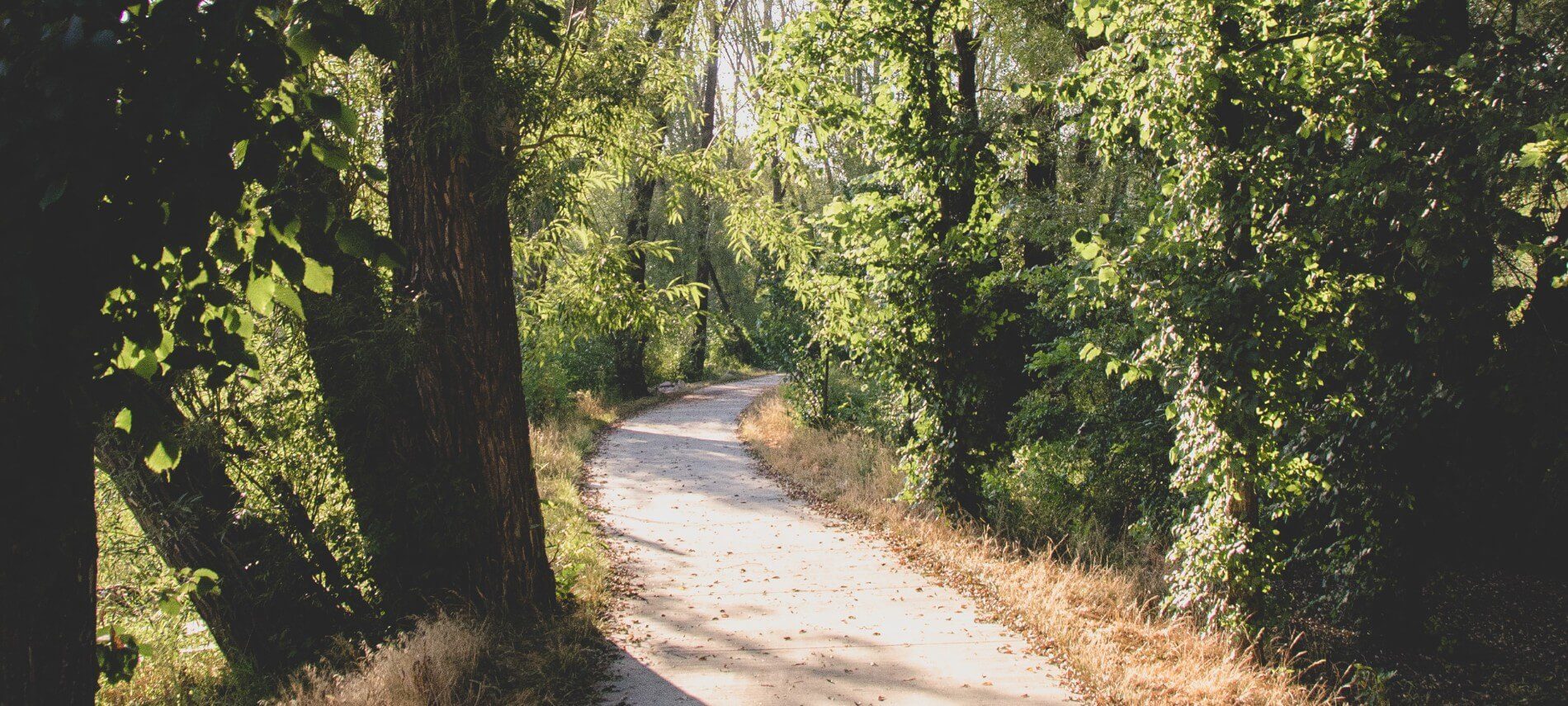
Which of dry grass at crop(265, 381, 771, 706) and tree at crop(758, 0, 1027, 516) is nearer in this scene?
dry grass at crop(265, 381, 771, 706)

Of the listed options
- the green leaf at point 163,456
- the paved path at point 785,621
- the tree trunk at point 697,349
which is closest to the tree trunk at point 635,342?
the tree trunk at point 697,349

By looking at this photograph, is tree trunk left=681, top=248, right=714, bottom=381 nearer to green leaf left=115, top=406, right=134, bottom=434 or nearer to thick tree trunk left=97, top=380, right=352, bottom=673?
thick tree trunk left=97, top=380, right=352, bottom=673

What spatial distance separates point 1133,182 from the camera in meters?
8.83

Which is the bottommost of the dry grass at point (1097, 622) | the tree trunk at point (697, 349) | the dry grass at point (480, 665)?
the dry grass at point (1097, 622)

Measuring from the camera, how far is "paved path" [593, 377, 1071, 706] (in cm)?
535

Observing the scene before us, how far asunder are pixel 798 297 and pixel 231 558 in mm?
5886

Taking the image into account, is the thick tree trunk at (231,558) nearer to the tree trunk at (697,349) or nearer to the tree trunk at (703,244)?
the tree trunk at (703,244)

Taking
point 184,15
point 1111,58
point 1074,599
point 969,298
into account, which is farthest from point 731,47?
point 184,15

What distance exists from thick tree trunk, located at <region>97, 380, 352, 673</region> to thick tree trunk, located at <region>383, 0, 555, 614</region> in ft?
2.29

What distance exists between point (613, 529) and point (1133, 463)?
540cm

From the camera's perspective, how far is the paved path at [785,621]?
5348 mm

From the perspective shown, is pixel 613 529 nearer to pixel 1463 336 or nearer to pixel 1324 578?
pixel 1324 578

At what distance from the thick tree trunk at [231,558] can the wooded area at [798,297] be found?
32 mm

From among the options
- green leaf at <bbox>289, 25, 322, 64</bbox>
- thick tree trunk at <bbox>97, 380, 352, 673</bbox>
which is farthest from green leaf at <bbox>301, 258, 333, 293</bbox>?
thick tree trunk at <bbox>97, 380, 352, 673</bbox>
